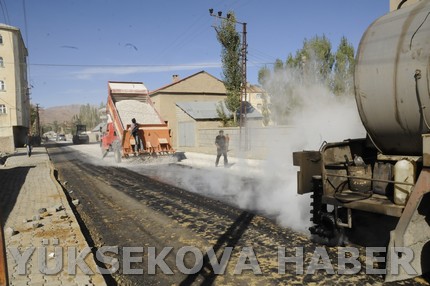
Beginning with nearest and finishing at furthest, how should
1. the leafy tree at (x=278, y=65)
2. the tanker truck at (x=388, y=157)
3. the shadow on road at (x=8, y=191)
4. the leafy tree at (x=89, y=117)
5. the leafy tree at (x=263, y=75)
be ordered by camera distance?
the tanker truck at (x=388, y=157) → the shadow on road at (x=8, y=191) → the leafy tree at (x=278, y=65) → the leafy tree at (x=263, y=75) → the leafy tree at (x=89, y=117)

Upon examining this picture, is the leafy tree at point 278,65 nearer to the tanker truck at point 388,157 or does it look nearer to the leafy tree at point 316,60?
the leafy tree at point 316,60

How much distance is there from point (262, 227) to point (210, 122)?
23.3 meters

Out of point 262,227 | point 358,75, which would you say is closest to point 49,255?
point 262,227

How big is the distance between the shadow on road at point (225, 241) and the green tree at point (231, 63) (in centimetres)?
2277

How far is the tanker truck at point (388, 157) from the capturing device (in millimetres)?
3488

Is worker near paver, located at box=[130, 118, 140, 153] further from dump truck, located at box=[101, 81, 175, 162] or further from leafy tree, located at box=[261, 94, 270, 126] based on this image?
leafy tree, located at box=[261, 94, 270, 126]

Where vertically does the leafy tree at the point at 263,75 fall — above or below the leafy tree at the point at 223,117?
above

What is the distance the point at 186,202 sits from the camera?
846cm

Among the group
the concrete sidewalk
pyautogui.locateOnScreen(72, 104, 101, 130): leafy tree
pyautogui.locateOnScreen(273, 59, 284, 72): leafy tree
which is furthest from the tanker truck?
pyautogui.locateOnScreen(72, 104, 101, 130): leafy tree

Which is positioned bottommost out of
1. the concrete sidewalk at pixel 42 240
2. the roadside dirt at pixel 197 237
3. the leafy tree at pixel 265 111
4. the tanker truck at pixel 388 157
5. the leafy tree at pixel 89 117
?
the roadside dirt at pixel 197 237

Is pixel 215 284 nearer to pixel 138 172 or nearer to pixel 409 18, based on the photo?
pixel 409 18

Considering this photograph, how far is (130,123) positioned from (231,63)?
48.0ft

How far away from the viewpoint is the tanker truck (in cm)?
349

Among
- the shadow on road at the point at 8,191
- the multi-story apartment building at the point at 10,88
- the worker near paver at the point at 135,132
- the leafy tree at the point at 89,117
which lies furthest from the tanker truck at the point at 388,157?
the leafy tree at the point at 89,117
